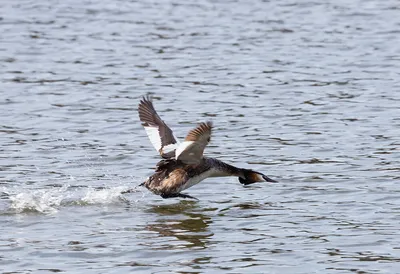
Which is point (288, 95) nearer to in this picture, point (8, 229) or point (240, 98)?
point (240, 98)

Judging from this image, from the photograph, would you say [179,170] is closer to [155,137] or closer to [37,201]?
[155,137]

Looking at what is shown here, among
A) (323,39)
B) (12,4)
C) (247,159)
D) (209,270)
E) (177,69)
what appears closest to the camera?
(209,270)

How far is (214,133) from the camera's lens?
43.8 feet

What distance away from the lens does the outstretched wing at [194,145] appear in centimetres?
944

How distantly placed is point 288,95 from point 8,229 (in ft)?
21.2

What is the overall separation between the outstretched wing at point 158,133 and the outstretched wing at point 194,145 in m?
0.22

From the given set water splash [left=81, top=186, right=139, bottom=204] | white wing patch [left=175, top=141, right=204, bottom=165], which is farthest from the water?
white wing patch [left=175, top=141, right=204, bottom=165]

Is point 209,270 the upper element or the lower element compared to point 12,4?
lower

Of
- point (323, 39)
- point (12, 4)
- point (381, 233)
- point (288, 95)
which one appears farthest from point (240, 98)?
point (12, 4)

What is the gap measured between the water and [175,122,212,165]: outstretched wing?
53 cm

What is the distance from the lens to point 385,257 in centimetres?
849

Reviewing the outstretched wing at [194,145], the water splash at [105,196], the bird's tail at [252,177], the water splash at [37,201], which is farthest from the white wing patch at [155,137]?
the water splash at [37,201]

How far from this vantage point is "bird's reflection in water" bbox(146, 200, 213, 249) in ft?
30.3

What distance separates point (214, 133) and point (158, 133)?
2.59 metres
